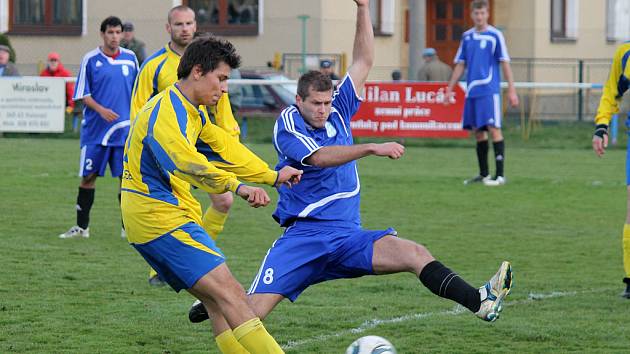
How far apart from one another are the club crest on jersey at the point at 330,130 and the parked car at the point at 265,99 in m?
16.6

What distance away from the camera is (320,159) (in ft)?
22.2

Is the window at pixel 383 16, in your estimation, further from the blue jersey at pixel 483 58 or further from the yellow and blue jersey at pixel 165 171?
the yellow and blue jersey at pixel 165 171

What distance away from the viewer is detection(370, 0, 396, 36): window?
33188 millimetres

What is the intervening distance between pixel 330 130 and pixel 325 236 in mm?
639

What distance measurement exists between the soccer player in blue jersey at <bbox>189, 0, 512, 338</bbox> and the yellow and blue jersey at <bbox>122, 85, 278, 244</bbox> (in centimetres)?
61

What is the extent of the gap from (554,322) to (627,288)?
1162mm

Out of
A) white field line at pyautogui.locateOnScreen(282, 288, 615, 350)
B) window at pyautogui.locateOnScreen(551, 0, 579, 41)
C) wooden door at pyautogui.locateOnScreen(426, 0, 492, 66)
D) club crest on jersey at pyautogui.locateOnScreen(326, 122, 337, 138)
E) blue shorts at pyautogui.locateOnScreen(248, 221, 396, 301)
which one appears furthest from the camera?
wooden door at pyautogui.locateOnScreen(426, 0, 492, 66)

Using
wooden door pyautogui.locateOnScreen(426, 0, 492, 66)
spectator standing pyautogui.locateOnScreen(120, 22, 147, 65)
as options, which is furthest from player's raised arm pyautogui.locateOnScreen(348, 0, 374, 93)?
wooden door pyautogui.locateOnScreen(426, 0, 492, 66)

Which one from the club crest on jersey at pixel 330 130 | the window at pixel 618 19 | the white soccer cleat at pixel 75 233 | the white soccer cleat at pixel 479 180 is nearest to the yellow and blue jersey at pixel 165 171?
the club crest on jersey at pixel 330 130

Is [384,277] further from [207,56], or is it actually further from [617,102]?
[207,56]

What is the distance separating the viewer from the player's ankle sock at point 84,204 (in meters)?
11.8

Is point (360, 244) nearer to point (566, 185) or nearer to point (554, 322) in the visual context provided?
point (554, 322)

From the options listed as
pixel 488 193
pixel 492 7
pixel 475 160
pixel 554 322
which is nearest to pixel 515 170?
pixel 475 160

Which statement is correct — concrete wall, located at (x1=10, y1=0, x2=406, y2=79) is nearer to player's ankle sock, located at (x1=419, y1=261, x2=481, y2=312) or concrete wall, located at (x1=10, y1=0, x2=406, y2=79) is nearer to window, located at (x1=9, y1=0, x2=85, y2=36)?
window, located at (x1=9, y1=0, x2=85, y2=36)
